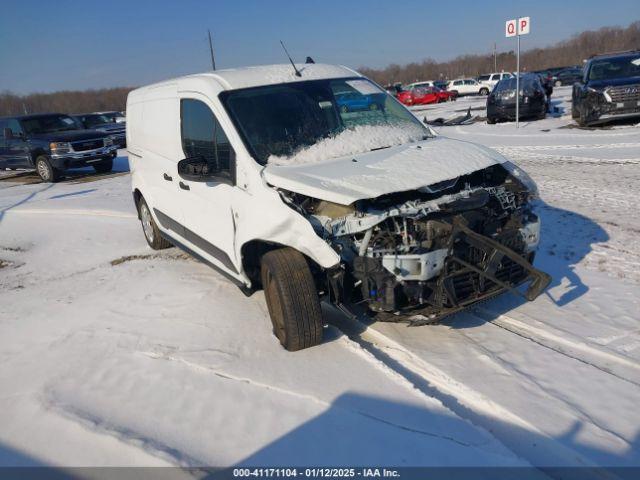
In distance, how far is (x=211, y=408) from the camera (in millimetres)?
3256

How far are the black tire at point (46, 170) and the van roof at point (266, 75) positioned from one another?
11121mm

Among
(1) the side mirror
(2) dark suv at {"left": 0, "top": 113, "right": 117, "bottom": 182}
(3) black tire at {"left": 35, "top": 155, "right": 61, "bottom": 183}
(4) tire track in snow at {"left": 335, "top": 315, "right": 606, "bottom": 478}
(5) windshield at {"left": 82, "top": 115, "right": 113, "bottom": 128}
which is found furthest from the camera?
(5) windshield at {"left": 82, "top": 115, "right": 113, "bottom": 128}

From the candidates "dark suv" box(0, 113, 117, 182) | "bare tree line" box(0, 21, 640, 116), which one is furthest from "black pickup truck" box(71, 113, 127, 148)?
"bare tree line" box(0, 21, 640, 116)

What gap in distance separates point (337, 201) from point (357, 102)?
1.94 metres

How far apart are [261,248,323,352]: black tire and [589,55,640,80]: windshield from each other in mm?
13878

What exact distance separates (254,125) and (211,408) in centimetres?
230

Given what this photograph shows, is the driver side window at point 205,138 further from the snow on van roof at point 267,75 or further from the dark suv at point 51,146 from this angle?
the dark suv at point 51,146

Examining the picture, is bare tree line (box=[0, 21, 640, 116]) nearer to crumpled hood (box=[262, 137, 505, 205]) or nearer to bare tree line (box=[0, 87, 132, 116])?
bare tree line (box=[0, 87, 132, 116])

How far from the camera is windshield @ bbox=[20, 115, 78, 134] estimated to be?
15.4m

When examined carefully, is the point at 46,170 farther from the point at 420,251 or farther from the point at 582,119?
the point at 582,119

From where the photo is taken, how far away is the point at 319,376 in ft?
11.6

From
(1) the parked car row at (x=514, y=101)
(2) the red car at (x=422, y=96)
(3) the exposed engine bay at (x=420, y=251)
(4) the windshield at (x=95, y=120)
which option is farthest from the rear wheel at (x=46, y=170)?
(2) the red car at (x=422, y=96)

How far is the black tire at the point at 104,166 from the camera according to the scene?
50.5 feet

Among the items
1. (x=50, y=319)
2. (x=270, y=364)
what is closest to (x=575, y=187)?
(x=270, y=364)
